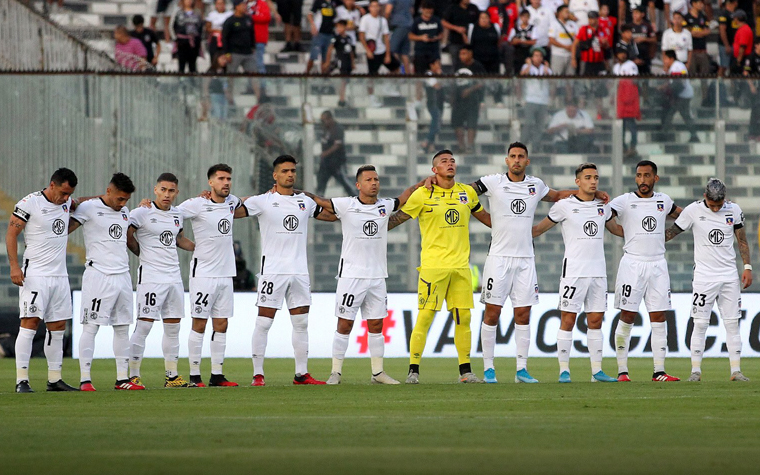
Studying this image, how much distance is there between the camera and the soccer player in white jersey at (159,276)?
1231 centimetres

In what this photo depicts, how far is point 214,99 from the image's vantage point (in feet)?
64.2

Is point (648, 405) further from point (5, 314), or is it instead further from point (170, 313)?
point (5, 314)

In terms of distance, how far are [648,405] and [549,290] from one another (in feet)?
32.5

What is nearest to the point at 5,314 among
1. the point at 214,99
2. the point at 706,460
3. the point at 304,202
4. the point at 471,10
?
the point at 214,99

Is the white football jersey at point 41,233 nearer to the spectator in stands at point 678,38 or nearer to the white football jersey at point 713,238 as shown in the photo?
the white football jersey at point 713,238

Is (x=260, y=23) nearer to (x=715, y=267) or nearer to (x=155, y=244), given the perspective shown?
(x=155, y=244)

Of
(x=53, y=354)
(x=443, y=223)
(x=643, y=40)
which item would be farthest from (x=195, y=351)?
(x=643, y=40)

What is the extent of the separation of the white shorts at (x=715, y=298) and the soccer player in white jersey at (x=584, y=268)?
1.14 metres

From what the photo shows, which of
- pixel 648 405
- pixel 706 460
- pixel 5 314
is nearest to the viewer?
pixel 706 460

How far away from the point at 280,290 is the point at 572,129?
9.01 metres

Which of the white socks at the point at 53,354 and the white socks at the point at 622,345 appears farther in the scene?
the white socks at the point at 622,345

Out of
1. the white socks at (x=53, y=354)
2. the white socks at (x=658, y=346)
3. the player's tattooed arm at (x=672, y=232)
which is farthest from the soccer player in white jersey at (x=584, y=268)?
the white socks at (x=53, y=354)

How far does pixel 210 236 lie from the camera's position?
1260 cm

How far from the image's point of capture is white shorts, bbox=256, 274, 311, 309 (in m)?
12.5
